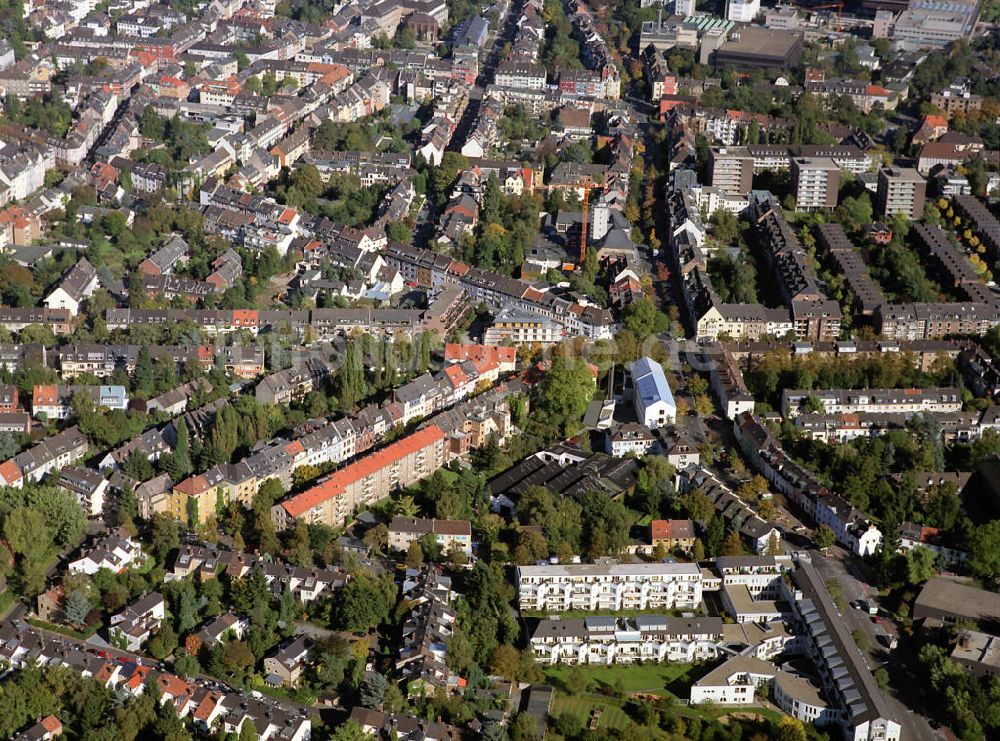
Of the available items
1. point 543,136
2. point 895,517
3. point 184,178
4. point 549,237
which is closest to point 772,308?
point 549,237

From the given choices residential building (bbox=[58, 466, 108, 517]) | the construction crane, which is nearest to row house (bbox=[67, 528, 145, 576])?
residential building (bbox=[58, 466, 108, 517])

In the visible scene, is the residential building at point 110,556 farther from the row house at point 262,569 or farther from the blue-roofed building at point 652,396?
the blue-roofed building at point 652,396

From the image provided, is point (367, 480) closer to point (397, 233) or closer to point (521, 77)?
point (397, 233)

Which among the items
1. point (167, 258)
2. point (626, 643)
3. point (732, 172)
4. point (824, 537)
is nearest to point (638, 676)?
point (626, 643)

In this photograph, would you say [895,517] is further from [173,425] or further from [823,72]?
[823,72]

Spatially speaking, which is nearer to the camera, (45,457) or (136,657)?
(136,657)
